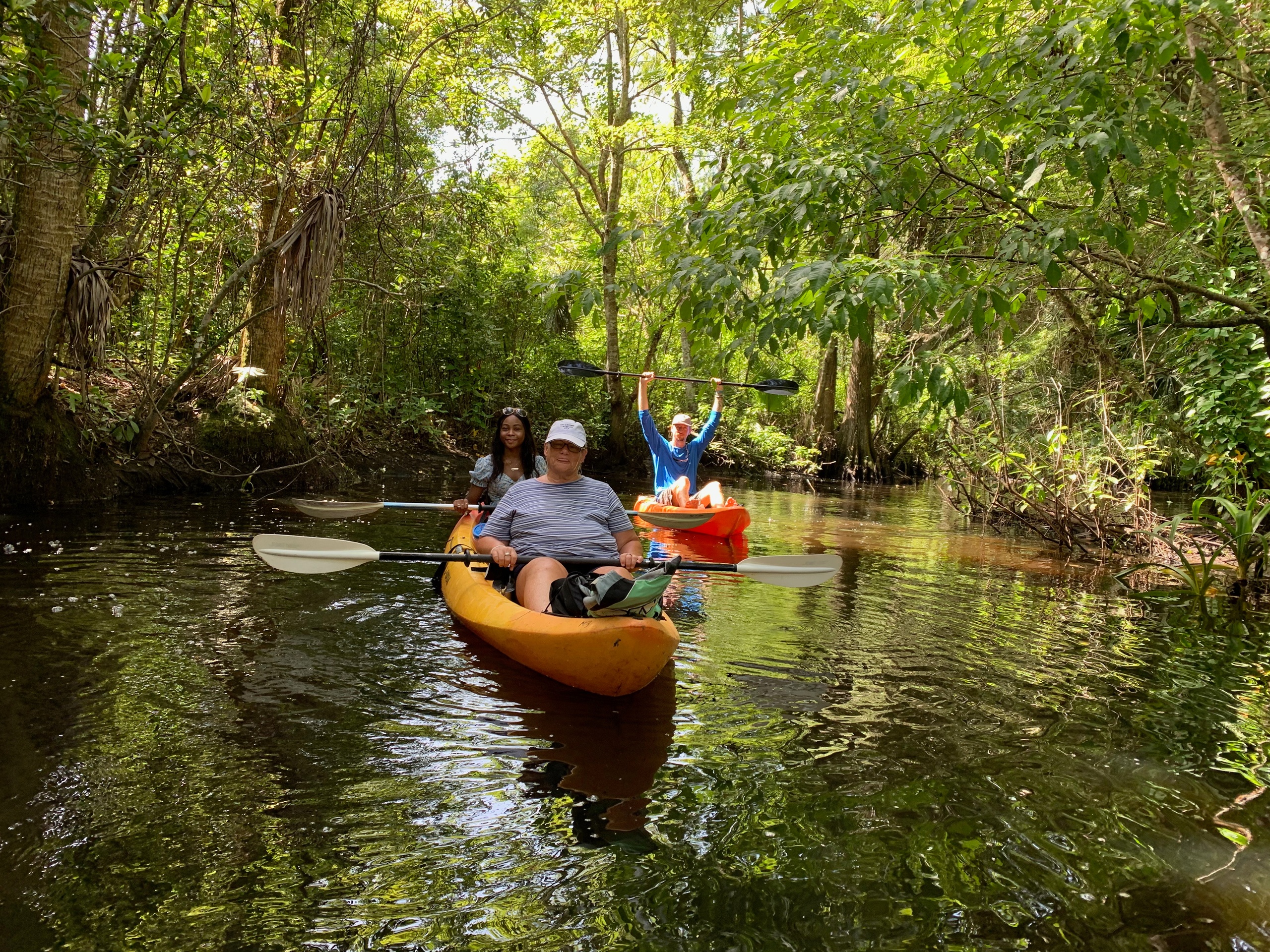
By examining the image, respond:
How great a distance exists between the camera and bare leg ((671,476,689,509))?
30.0 ft

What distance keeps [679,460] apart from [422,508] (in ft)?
9.55

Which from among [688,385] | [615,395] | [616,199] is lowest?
[615,395]

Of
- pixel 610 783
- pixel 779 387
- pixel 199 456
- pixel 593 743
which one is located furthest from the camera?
pixel 199 456

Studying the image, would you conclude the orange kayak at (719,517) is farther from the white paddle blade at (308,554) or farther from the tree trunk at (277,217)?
the white paddle blade at (308,554)

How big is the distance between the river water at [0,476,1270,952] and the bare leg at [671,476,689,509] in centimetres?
365

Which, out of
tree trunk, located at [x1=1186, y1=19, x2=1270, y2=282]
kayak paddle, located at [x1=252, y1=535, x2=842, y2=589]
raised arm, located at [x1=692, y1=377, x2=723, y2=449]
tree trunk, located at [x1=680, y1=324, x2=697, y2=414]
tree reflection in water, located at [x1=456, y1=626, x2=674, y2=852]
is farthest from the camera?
tree trunk, located at [x1=680, y1=324, x2=697, y2=414]

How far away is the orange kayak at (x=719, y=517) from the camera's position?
8523 millimetres

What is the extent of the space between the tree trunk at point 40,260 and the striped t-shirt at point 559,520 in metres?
4.87

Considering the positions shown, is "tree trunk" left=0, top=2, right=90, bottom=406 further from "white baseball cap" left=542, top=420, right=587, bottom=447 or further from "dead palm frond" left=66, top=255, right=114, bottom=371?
"white baseball cap" left=542, top=420, right=587, bottom=447

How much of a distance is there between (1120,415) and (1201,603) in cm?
350

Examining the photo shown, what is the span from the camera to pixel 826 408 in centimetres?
2052

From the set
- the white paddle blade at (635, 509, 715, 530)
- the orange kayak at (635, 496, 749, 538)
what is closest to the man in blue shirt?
the orange kayak at (635, 496, 749, 538)

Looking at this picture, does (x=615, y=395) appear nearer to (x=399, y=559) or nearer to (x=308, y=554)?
(x=399, y=559)

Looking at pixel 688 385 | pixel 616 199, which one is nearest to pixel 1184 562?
pixel 616 199
